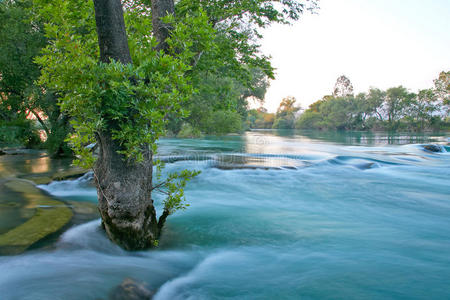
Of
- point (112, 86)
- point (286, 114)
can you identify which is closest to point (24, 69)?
point (112, 86)

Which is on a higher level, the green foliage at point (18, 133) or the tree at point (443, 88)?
the tree at point (443, 88)

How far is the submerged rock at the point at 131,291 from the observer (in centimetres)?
399

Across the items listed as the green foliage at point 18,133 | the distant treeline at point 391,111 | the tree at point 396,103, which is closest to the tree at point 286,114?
the distant treeline at point 391,111

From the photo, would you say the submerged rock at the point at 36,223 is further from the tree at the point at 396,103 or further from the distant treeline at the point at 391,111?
the tree at the point at 396,103

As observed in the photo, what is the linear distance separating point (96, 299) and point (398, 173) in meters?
14.9

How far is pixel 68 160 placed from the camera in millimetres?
15727

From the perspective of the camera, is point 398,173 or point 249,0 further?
point 398,173

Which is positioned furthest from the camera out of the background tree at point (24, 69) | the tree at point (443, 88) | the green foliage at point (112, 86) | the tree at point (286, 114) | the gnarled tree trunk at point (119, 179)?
the tree at point (286, 114)

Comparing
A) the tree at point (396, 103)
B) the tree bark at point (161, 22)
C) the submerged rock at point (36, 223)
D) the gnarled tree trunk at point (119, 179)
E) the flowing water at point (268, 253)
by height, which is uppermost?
the tree at point (396, 103)

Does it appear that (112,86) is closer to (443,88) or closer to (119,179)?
(119,179)

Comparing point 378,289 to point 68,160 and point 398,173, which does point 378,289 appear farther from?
point 68,160

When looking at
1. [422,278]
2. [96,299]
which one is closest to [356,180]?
[422,278]

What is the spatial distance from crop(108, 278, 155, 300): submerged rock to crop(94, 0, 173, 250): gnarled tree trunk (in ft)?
2.41

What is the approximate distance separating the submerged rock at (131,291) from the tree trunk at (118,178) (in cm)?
73
